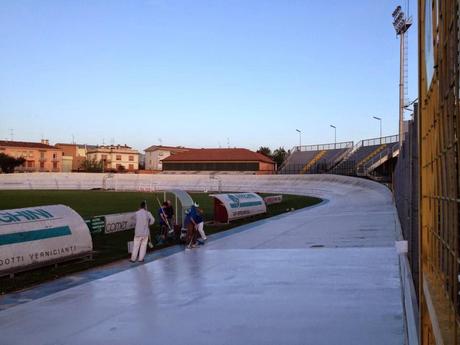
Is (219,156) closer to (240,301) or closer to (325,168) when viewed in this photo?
(325,168)

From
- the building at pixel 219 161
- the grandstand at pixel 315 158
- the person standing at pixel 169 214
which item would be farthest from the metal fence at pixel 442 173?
the building at pixel 219 161

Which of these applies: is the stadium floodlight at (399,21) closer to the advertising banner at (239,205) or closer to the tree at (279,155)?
the advertising banner at (239,205)

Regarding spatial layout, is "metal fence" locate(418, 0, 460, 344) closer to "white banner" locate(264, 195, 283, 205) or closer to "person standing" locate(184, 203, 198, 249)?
"person standing" locate(184, 203, 198, 249)

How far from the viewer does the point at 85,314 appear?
347 inches

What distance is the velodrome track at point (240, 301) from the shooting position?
24.3 ft

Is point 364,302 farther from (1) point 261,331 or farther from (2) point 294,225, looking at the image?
(2) point 294,225

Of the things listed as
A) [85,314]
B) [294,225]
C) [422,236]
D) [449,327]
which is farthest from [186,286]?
[294,225]

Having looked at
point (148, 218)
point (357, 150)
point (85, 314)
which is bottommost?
point (85, 314)

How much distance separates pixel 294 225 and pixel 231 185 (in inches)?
2103

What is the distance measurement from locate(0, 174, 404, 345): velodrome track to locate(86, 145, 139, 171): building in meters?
136

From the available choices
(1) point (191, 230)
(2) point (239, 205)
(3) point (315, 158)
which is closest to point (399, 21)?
(2) point (239, 205)

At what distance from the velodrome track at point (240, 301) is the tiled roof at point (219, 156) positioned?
8469cm

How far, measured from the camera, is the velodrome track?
741 cm

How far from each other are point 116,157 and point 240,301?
14817cm
